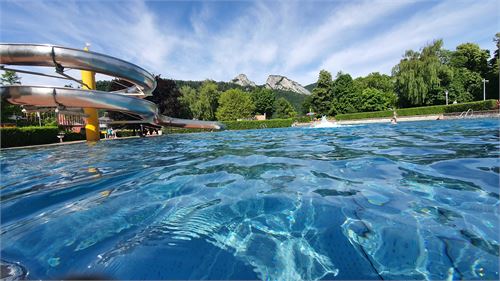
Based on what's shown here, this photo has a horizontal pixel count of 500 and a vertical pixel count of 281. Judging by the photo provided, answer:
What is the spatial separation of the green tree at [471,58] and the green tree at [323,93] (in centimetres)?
2255

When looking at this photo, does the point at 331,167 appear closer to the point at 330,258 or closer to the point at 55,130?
the point at 330,258

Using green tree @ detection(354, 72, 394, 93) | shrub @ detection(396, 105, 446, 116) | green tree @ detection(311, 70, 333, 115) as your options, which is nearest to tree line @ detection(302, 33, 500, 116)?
green tree @ detection(311, 70, 333, 115)

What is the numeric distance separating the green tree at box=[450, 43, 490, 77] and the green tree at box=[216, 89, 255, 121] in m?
42.5

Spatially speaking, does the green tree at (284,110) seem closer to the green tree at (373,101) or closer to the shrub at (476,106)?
the green tree at (373,101)

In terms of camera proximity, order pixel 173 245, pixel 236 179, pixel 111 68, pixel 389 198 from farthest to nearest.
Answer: pixel 111 68 → pixel 236 179 → pixel 389 198 → pixel 173 245

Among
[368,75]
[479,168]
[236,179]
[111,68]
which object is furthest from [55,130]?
[368,75]

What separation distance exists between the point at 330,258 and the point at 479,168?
9.18ft

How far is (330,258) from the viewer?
4.75ft

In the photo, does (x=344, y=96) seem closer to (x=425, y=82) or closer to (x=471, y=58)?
(x=425, y=82)

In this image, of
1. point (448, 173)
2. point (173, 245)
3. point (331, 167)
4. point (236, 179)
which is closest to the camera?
point (173, 245)

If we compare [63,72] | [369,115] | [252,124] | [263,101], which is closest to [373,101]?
[369,115]

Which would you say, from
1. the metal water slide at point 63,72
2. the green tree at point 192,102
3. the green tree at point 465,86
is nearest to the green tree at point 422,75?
the green tree at point 465,86

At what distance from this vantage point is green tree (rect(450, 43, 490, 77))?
4719 cm

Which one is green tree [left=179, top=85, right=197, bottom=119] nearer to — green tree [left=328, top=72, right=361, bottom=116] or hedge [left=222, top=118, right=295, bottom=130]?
hedge [left=222, top=118, right=295, bottom=130]
